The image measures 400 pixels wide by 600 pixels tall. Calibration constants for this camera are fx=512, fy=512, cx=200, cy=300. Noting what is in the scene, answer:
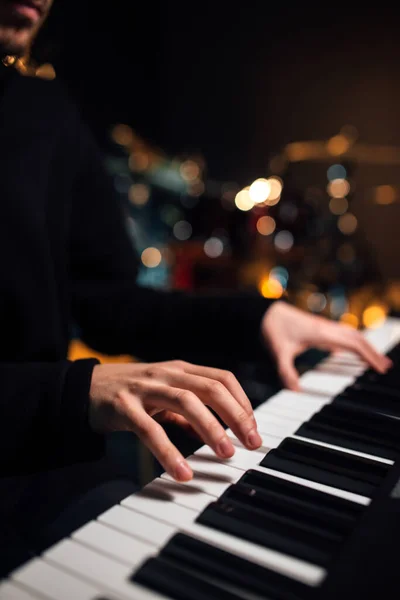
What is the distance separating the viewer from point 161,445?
491 millimetres

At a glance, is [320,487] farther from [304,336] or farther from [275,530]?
[304,336]

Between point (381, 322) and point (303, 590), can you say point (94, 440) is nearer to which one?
point (303, 590)

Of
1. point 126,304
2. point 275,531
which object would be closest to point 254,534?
point 275,531

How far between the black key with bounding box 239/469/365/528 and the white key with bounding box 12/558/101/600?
0.58 ft

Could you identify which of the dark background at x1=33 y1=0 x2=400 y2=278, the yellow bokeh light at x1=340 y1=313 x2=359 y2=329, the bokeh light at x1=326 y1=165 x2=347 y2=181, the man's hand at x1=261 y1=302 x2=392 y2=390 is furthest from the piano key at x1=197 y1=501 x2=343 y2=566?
the dark background at x1=33 y1=0 x2=400 y2=278

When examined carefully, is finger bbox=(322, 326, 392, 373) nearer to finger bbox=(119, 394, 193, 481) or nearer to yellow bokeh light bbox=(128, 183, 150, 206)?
finger bbox=(119, 394, 193, 481)

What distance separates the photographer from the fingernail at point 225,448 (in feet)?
1.63

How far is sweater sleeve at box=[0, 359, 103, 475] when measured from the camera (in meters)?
0.54

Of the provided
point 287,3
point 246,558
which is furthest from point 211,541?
point 287,3

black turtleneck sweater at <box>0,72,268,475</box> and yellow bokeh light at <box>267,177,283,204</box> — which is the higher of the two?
yellow bokeh light at <box>267,177,283,204</box>

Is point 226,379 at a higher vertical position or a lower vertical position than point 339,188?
lower

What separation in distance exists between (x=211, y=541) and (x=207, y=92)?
10.5 ft

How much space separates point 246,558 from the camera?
1.30ft

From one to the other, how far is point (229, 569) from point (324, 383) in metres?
0.46
